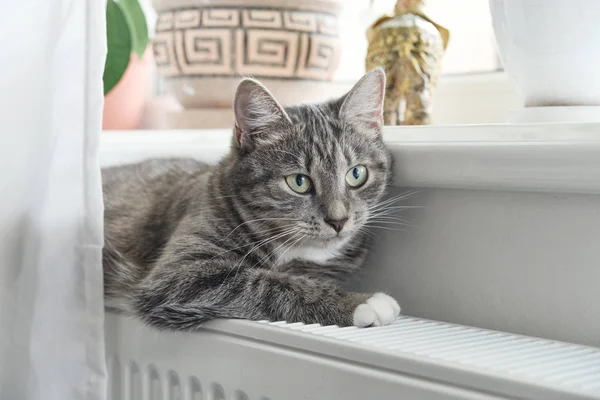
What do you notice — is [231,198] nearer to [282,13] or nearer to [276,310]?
[276,310]

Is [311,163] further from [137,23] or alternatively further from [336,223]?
[137,23]

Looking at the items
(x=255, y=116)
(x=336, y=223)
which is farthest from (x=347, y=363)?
(x=255, y=116)

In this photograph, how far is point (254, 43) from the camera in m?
1.43

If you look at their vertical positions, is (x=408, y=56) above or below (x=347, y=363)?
above

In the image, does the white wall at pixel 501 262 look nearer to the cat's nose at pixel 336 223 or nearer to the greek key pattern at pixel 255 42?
the cat's nose at pixel 336 223

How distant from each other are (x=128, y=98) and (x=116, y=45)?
259 millimetres

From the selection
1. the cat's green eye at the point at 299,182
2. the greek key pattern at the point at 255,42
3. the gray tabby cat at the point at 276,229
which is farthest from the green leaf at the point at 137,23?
the cat's green eye at the point at 299,182

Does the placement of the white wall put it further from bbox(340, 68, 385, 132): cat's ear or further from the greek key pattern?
the greek key pattern

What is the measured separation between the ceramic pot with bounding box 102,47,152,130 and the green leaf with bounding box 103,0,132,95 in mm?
183

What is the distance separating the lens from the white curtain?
101cm

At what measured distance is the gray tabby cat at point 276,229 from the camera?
3.12 ft

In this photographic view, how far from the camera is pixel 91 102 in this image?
103 centimetres

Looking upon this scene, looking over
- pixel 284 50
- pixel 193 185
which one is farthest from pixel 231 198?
pixel 284 50

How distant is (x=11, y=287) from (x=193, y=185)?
0.32 m
